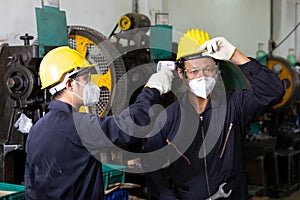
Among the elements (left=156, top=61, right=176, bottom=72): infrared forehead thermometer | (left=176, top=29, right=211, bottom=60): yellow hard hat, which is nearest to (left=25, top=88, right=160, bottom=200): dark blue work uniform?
(left=156, top=61, right=176, bottom=72): infrared forehead thermometer

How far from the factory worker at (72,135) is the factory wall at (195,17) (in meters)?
1.32

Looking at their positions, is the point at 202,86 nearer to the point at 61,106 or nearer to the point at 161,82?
the point at 161,82

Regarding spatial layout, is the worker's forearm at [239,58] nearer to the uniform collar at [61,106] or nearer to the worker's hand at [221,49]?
the worker's hand at [221,49]

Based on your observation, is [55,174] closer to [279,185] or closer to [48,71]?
[48,71]

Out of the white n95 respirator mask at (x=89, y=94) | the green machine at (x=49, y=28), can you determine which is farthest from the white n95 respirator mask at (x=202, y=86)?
the green machine at (x=49, y=28)

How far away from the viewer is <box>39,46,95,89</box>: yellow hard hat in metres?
1.70

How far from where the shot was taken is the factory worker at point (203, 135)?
1.86 meters

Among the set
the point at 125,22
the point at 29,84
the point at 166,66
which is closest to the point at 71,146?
the point at 166,66

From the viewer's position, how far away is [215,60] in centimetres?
196

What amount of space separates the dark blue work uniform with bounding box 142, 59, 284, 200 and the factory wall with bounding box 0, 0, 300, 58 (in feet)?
4.81

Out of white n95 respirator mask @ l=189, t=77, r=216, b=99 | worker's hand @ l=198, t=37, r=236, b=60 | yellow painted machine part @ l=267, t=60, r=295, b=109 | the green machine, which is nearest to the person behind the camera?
worker's hand @ l=198, t=37, r=236, b=60

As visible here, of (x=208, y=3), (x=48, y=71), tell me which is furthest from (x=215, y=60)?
(x=208, y=3)

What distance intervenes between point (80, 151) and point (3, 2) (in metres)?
1.62

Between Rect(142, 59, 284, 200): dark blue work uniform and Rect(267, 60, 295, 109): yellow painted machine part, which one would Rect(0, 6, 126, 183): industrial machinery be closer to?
Rect(142, 59, 284, 200): dark blue work uniform
